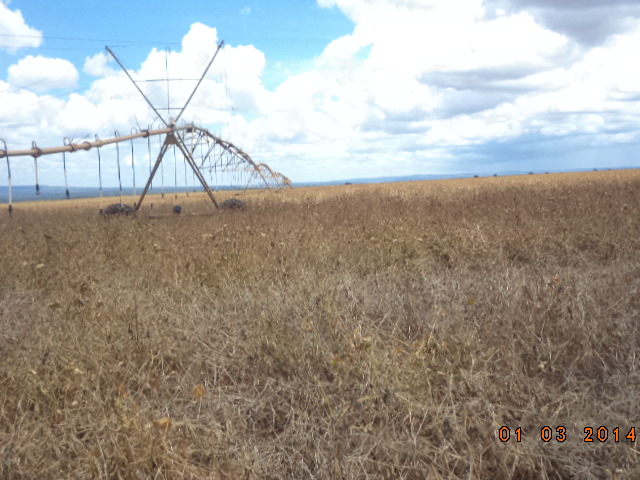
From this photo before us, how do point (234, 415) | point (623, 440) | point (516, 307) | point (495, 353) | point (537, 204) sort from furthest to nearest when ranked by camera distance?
point (537, 204), point (516, 307), point (495, 353), point (234, 415), point (623, 440)

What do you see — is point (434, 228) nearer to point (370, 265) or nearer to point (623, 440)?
point (370, 265)

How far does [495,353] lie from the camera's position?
12.1 ft

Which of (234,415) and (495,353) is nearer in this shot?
(234,415)

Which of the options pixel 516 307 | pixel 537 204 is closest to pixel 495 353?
pixel 516 307

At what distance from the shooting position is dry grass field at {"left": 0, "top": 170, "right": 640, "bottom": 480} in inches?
106

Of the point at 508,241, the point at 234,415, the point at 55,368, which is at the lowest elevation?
the point at 234,415

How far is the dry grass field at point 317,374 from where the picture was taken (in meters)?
2.68

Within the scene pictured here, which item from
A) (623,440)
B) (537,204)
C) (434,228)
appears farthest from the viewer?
(537,204)

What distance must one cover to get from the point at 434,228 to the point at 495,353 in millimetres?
5125
